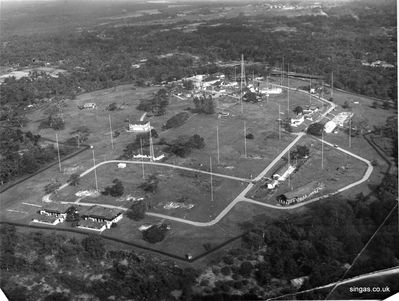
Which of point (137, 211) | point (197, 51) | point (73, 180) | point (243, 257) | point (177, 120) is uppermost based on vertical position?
point (197, 51)

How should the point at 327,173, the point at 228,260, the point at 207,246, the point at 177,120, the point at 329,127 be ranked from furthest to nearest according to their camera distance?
the point at 177,120 → the point at 329,127 → the point at 327,173 → the point at 207,246 → the point at 228,260

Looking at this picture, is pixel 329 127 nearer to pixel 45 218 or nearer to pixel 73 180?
pixel 73 180

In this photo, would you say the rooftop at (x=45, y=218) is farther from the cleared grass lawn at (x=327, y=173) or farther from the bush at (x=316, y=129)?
the bush at (x=316, y=129)

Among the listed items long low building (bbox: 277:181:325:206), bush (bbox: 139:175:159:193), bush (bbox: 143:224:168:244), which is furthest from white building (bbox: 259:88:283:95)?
bush (bbox: 143:224:168:244)

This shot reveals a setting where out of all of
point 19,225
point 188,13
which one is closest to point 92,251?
point 19,225

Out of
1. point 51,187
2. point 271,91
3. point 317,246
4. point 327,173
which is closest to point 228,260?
point 317,246

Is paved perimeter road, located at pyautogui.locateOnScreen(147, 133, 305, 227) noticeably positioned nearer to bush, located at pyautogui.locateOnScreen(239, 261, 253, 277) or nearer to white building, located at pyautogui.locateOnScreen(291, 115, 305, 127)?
bush, located at pyautogui.locateOnScreen(239, 261, 253, 277)

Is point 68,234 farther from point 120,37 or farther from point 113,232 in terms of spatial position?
point 120,37
